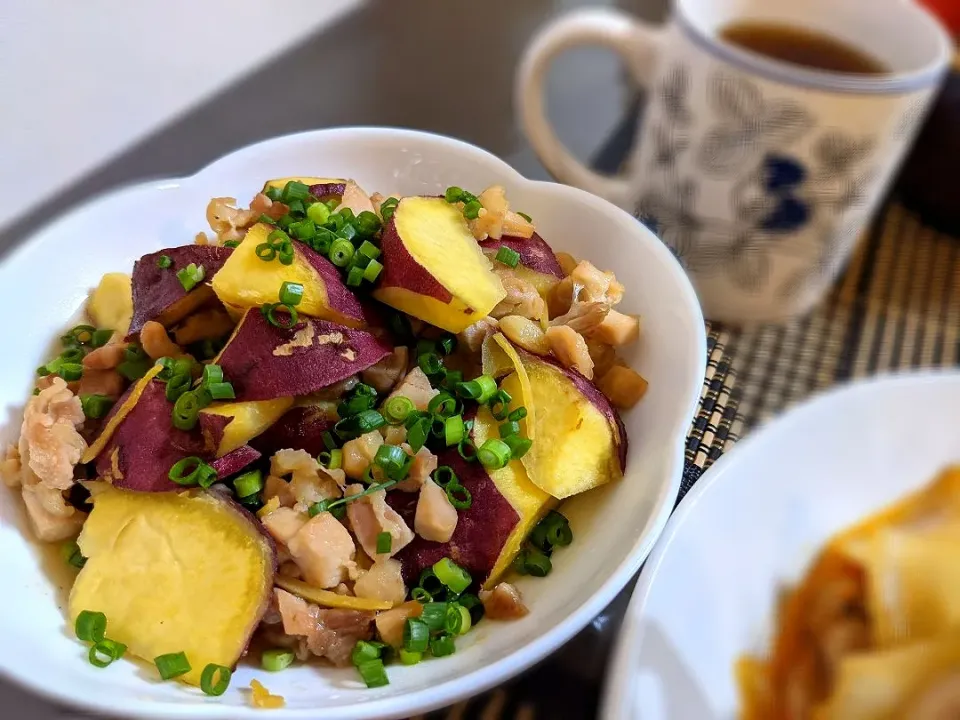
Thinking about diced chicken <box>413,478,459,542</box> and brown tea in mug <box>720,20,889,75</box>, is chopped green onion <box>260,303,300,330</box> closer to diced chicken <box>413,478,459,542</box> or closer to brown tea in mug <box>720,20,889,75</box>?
diced chicken <box>413,478,459,542</box>

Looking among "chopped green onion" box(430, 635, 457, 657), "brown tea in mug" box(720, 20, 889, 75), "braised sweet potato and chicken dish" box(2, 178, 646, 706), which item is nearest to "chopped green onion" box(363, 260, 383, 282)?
"braised sweet potato and chicken dish" box(2, 178, 646, 706)

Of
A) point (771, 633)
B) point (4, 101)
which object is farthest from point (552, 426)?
point (4, 101)

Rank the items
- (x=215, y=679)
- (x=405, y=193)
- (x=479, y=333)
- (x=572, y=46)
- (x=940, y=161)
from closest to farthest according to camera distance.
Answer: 1. (x=215, y=679)
2. (x=479, y=333)
3. (x=405, y=193)
4. (x=572, y=46)
5. (x=940, y=161)

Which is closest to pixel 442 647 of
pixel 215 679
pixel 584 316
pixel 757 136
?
pixel 215 679

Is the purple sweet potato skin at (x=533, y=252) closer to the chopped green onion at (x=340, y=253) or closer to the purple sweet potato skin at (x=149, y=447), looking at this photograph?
the chopped green onion at (x=340, y=253)

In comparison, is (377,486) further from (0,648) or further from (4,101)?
(4,101)

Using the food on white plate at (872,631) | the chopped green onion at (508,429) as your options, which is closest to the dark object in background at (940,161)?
the food on white plate at (872,631)

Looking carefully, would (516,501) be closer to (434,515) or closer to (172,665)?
(434,515)
